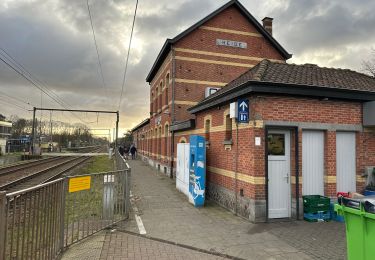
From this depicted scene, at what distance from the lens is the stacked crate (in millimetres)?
8953

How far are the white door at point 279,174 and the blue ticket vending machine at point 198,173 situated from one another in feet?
8.67

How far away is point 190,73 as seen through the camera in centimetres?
2006

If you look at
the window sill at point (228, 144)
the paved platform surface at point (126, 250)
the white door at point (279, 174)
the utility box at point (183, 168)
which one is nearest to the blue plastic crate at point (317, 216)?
the white door at point (279, 174)

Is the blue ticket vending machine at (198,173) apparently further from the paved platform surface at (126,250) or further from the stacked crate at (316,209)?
the paved platform surface at (126,250)

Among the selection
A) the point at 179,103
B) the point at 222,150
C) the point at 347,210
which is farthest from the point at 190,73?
the point at 347,210

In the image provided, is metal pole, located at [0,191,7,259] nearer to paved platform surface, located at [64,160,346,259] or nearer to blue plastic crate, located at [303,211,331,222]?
paved platform surface, located at [64,160,346,259]

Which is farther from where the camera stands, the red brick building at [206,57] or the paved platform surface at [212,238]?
the red brick building at [206,57]

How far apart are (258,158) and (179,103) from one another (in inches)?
452

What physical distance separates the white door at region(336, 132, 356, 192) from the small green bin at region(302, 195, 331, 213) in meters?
1.11

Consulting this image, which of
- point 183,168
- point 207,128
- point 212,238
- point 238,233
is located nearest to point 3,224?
point 212,238

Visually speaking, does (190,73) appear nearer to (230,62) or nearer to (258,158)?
(230,62)

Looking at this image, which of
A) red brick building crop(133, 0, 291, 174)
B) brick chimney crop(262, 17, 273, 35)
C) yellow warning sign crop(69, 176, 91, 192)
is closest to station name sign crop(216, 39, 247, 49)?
red brick building crop(133, 0, 291, 174)

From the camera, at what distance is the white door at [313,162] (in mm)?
9570

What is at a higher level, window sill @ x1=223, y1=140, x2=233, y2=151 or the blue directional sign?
the blue directional sign
